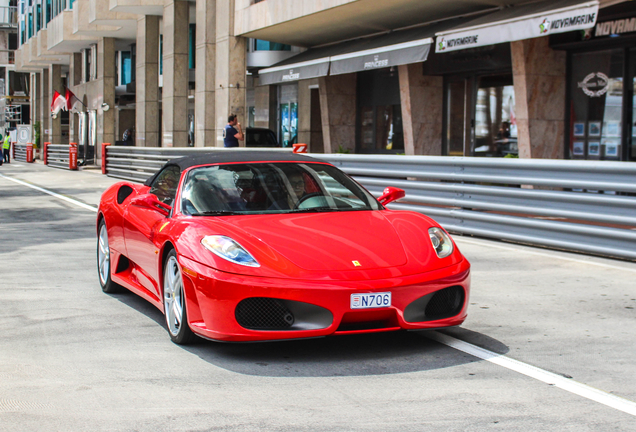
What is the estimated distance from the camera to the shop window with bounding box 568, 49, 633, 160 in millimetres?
15320

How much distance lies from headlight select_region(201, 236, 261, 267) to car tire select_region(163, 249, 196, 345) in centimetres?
26

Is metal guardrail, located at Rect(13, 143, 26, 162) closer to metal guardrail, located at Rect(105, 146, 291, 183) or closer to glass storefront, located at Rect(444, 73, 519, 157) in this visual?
metal guardrail, located at Rect(105, 146, 291, 183)

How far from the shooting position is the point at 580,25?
12.9 m

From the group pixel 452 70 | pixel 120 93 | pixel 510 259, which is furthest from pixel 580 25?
pixel 120 93

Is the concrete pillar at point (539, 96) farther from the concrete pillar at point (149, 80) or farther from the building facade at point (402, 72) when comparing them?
the concrete pillar at point (149, 80)

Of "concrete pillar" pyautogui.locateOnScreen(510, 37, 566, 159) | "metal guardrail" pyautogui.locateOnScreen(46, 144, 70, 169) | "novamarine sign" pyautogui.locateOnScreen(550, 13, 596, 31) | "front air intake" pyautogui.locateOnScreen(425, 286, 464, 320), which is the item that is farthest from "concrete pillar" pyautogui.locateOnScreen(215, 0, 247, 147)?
"front air intake" pyautogui.locateOnScreen(425, 286, 464, 320)

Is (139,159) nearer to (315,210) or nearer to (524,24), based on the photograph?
(524,24)

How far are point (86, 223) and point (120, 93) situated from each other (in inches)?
1441

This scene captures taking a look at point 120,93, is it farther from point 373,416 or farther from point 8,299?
point 373,416

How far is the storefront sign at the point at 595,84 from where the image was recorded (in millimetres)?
15609

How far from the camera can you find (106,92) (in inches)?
1645

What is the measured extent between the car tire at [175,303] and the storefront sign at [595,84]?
40.6 feet

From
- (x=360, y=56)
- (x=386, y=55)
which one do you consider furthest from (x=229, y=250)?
(x=360, y=56)

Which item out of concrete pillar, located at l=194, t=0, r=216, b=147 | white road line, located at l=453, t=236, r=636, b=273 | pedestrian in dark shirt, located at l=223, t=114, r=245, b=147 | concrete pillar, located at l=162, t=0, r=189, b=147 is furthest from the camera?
concrete pillar, located at l=162, t=0, r=189, b=147
